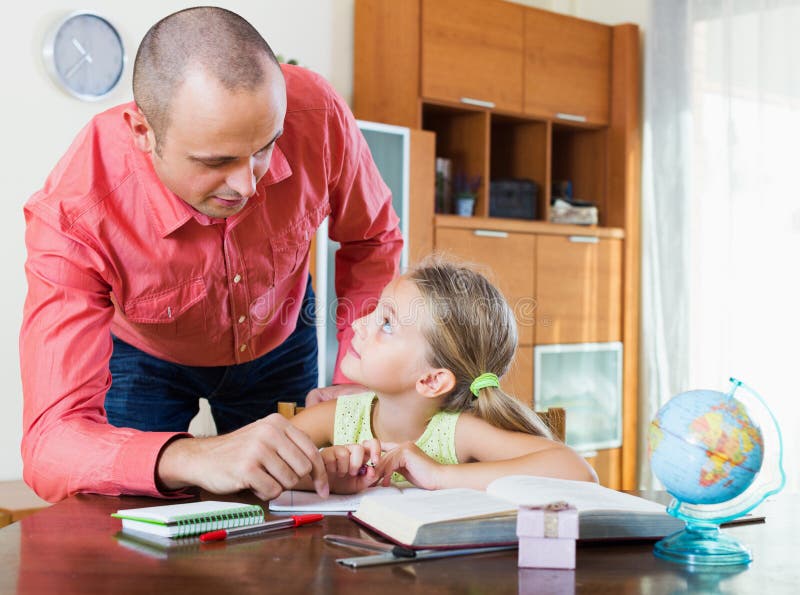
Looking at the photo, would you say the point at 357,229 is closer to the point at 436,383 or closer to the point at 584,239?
the point at 436,383

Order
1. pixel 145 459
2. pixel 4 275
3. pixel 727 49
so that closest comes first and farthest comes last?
pixel 145 459
pixel 4 275
pixel 727 49

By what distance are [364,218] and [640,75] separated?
364cm

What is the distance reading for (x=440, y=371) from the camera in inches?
64.9

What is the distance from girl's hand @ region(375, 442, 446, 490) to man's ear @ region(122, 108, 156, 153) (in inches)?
24.1

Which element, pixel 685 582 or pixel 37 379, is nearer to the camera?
pixel 685 582

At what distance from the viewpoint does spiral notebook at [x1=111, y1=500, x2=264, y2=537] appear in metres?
1.08

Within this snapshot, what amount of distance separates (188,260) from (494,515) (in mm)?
897

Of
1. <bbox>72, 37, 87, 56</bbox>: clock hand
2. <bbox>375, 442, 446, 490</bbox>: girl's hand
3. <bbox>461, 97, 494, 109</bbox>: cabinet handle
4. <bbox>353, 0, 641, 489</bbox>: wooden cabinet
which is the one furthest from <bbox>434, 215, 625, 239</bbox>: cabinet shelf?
<bbox>375, 442, 446, 490</bbox>: girl's hand

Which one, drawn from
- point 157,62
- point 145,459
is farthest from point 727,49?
point 145,459

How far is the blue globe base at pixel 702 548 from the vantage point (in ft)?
3.28

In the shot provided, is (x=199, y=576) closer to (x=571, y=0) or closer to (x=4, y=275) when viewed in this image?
(x=4, y=275)

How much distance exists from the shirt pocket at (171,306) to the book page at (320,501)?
1.78ft

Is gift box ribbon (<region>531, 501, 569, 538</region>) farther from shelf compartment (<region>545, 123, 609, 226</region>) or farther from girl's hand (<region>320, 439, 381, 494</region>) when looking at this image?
shelf compartment (<region>545, 123, 609, 226</region>)

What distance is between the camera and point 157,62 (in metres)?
1.49
